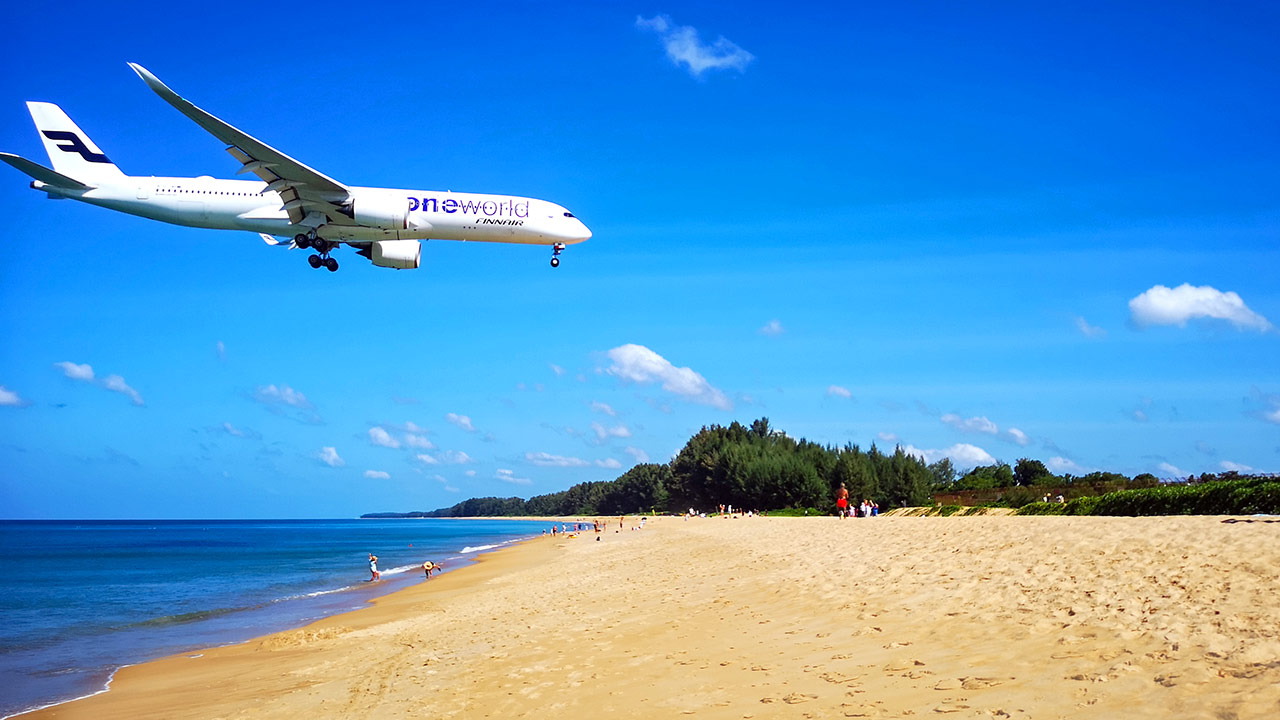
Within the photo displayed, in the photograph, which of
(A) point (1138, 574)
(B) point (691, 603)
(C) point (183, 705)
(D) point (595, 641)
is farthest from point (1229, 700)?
(C) point (183, 705)

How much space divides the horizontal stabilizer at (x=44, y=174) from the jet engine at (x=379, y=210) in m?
8.76

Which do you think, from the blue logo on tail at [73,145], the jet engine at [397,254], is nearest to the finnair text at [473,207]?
the jet engine at [397,254]

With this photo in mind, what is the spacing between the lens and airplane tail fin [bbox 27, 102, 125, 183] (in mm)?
27031

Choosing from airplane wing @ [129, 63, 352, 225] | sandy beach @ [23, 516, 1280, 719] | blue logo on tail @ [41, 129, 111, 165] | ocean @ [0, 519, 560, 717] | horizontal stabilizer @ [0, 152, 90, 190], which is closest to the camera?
sandy beach @ [23, 516, 1280, 719]

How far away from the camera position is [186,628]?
25.1 meters

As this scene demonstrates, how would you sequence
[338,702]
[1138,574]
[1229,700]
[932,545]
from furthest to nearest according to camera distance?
[932,545] < [338,702] < [1138,574] < [1229,700]

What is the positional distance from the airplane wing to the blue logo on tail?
26.2 ft

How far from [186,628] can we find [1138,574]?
82.9ft

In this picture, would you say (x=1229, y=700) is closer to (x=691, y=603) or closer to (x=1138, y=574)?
(x=1138, y=574)

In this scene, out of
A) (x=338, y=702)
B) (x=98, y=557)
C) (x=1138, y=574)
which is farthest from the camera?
(x=98, y=557)

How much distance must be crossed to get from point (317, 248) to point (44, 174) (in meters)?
8.34

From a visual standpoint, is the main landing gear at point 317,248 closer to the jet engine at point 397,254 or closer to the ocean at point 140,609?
the jet engine at point 397,254

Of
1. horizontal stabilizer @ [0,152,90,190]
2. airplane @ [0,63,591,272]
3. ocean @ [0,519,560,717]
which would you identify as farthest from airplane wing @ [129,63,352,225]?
ocean @ [0,519,560,717]

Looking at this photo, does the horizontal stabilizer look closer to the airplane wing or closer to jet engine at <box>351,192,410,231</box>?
the airplane wing
